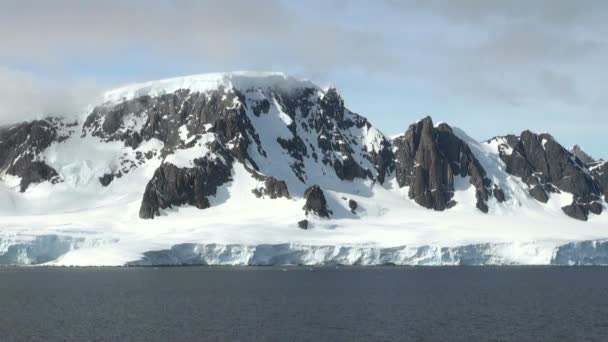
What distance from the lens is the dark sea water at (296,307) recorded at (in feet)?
306

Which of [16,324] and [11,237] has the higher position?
[11,237]

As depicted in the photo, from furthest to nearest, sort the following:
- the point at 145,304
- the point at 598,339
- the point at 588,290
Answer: the point at 588,290 → the point at 145,304 → the point at 598,339

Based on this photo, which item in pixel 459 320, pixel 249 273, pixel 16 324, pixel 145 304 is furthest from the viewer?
pixel 249 273

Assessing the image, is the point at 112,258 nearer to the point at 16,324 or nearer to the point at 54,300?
the point at 54,300

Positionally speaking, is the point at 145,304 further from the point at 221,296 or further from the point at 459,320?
the point at 459,320

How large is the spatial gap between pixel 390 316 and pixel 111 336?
3359 cm

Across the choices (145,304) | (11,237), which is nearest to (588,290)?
(145,304)

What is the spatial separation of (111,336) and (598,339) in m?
48.2

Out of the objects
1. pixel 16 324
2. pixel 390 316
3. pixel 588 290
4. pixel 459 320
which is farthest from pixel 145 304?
pixel 588 290

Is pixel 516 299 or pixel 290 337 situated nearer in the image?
pixel 290 337

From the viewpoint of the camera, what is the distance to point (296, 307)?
116625mm

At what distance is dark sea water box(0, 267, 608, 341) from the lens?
306 feet

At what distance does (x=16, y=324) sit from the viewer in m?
97.5

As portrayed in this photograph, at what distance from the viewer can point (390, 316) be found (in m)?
107
